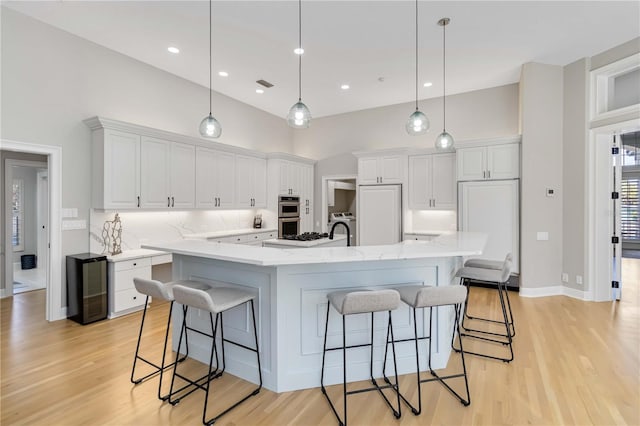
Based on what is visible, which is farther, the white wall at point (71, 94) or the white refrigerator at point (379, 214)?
the white refrigerator at point (379, 214)

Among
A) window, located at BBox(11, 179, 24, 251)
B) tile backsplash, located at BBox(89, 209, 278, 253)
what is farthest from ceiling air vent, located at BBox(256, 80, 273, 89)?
A: window, located at BBox(11, 179, 24, 251)

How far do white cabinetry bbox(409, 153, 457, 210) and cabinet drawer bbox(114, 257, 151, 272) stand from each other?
456cm

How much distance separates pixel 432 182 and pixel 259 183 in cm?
336

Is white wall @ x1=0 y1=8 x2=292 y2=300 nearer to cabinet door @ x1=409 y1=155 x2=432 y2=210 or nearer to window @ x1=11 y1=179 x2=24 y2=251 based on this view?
window @ x1=11 y1=179 x2=24 y2=251

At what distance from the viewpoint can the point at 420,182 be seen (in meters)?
6.03

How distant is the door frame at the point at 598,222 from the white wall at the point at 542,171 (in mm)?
351

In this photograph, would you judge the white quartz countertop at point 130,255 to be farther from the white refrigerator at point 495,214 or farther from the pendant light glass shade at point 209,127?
the white refrigerator at point 495,214

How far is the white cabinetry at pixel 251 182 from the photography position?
5969mm

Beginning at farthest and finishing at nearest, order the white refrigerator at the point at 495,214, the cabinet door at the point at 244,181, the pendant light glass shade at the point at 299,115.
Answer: the cabinet door at the point at 244,181 < the white refrigerator at the point at 495,214 < the pendant light glass shade at the point at 299,115

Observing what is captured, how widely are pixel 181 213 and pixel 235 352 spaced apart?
3.37 m

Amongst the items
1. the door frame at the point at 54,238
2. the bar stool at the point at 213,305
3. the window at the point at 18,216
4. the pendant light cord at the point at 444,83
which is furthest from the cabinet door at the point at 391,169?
the window at the point at 18,216

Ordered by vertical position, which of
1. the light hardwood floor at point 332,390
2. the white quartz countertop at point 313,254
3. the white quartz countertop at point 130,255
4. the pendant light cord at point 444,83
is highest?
the pendant light cord at point 444,83

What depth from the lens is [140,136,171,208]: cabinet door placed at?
440cm

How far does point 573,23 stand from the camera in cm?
365
